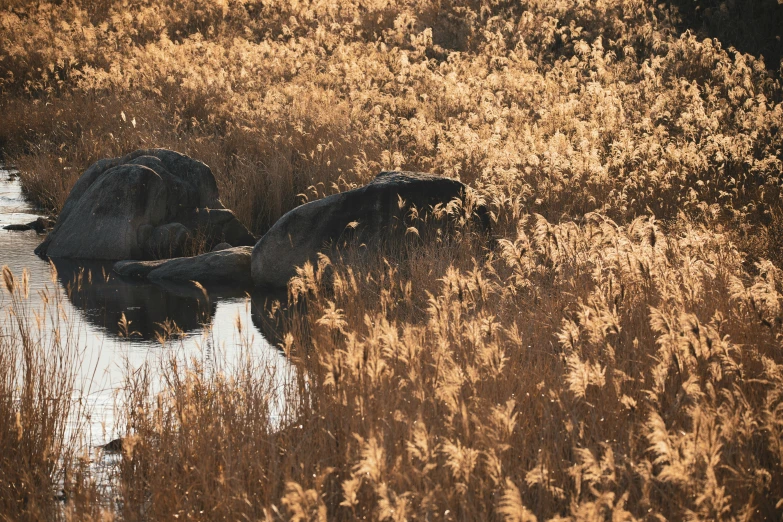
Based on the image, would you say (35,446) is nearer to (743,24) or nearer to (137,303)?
(137,303)

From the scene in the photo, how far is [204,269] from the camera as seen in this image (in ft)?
25.7

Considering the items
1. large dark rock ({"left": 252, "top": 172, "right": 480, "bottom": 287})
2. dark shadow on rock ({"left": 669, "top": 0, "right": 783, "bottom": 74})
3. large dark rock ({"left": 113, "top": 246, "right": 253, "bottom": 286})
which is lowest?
large dark rock ({"left": 113, "top": 246, "right": 253, "bottom": 286})

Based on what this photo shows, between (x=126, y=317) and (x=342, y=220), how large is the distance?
1897 mm

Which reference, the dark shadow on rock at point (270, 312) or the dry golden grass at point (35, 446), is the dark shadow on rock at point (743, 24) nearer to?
the dark shadow on rock at point (270, 312)

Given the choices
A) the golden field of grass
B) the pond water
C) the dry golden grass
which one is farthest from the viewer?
the pond water

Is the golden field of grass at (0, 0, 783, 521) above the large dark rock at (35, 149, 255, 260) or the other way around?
above

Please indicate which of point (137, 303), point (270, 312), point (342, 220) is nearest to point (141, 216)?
point (137, 303)

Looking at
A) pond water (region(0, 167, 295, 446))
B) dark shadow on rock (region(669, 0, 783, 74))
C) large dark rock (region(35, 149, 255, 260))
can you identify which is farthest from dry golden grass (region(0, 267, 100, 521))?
dark shadow on rock (region(669, 0, 783, 74))

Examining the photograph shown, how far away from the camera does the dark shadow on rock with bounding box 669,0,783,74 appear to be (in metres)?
14.7

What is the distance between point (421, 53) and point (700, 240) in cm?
1160

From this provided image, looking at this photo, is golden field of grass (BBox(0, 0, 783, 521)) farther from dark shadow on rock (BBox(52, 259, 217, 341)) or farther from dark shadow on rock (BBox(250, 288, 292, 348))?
dark shadow on rock (BBox(52, 259, 217, 341))

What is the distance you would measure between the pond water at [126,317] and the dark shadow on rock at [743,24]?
1070 centimetres

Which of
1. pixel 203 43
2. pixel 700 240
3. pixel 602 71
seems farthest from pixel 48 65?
pixel 700 240

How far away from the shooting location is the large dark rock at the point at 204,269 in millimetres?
A: 7773
